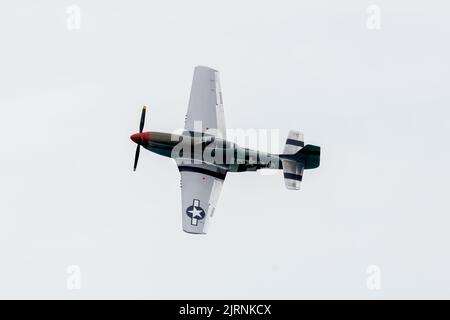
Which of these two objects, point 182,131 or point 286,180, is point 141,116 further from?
point 286,180

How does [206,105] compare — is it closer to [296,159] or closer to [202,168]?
[202,168]

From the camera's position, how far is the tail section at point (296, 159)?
56531mm

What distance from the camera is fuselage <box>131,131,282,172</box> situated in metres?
56.1

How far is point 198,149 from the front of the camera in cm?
5612

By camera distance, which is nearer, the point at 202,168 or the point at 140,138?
the point at 202,168

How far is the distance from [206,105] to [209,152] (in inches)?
114

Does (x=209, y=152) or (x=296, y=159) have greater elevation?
(x=209, y=152)

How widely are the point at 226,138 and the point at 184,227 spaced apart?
623 centimetres

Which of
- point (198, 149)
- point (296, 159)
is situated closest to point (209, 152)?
point (198, 149)

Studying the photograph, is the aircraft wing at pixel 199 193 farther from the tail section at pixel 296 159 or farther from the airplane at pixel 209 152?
the tail section at pixel 296 159

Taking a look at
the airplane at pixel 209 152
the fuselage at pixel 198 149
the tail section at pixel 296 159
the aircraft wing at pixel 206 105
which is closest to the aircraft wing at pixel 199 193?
the airplane at pixel 209 152

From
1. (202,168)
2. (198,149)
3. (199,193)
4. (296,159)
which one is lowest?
(199,193)

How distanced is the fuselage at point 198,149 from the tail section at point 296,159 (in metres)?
1.81

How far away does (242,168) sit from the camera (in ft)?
187
